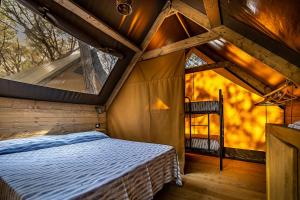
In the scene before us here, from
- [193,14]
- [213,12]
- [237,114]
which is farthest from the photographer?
Answer: [237,114]

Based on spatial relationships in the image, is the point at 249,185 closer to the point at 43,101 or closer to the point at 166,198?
the point at 166,198

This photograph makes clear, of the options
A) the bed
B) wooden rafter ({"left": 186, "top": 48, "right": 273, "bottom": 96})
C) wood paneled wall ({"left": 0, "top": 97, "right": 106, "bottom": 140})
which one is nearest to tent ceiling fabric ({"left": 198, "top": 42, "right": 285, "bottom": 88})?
wooden rafter ({"left": 186, "top": 48, "right": 273, "bottom": 96})

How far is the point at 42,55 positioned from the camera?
2164mm

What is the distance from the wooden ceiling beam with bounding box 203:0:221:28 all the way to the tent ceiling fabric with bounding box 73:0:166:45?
81cm

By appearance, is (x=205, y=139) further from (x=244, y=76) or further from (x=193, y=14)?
(x=193, y=14)

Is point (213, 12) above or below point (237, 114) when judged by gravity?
above

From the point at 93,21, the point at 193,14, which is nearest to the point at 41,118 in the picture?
the point at 93,21

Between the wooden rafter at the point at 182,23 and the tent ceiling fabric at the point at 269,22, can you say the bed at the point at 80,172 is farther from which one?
the wooden rafter at the point at 182,23

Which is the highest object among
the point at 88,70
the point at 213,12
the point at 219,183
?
the point at 213,12

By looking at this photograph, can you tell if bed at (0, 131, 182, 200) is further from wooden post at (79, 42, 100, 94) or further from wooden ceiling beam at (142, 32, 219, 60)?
wooden ceiling beam at (142, 32, 219, 60)

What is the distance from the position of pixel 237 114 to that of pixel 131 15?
3.26m

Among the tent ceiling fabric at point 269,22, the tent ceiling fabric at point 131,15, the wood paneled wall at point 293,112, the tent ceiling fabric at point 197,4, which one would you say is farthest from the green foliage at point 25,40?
the wood paneled wall at point 293,112

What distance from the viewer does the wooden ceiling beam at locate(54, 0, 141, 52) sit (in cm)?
195

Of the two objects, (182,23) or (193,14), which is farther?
(182,23)
